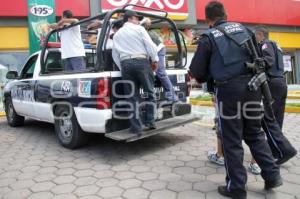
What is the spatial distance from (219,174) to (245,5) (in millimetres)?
16635

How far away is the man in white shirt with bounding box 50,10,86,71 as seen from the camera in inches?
237

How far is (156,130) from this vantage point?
487cm

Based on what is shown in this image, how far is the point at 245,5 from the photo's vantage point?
61.9ft

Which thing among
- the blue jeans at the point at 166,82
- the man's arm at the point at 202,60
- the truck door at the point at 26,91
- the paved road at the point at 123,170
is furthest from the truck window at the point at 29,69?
the man's arm at the point at 202,60

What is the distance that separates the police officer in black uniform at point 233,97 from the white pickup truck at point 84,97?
160 cm

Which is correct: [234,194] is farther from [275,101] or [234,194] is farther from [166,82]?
[166,82]

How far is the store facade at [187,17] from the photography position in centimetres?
1369

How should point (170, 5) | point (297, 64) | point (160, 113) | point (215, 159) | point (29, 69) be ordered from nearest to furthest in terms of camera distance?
point (215, 159)
point (160, 113)
point (29, 69)
point (170, 5)
point (297, 64)

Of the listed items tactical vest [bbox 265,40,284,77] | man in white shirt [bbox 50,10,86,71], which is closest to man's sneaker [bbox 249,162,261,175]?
tactical vest [bbox 265,40,284,77]

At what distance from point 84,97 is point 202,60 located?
212 centimetres

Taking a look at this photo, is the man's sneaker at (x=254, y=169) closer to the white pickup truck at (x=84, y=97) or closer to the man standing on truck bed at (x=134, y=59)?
the white pickup truck at (x=84, y=97)

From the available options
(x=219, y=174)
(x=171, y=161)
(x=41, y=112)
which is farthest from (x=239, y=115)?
(x=41, y=112)

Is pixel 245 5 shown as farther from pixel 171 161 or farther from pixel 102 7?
pixel 171 161

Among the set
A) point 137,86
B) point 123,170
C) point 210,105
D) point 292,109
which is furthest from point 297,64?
point 123,170
